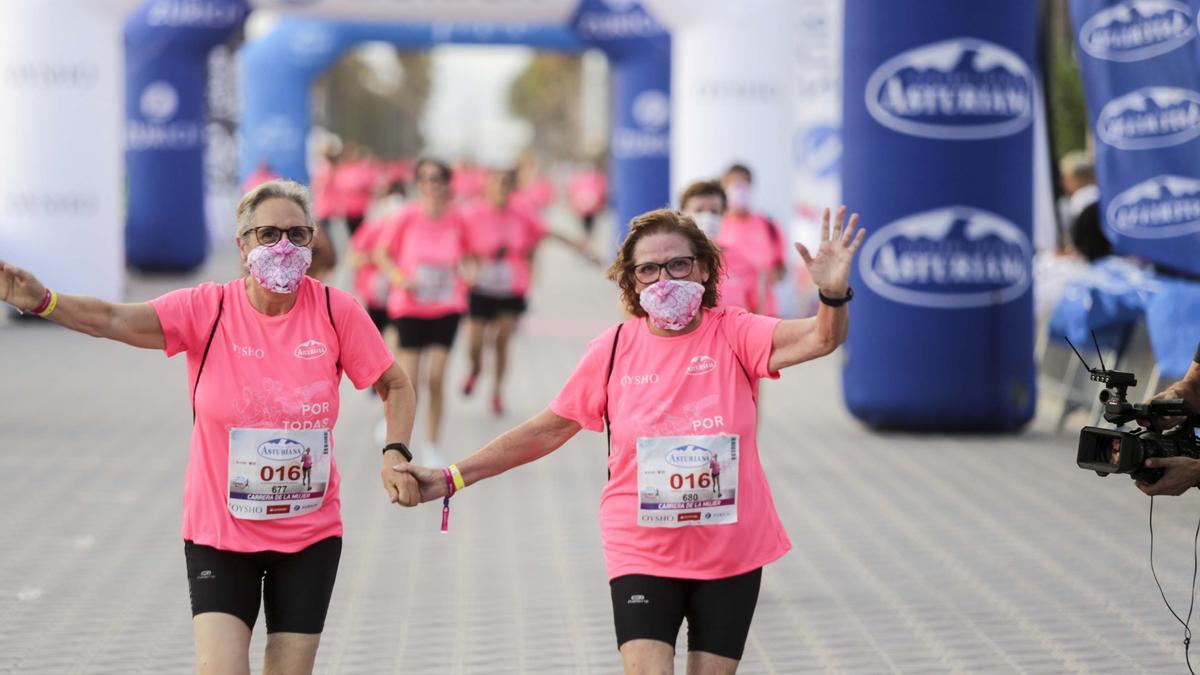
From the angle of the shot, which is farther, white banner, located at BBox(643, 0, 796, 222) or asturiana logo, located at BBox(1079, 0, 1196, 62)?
white banner, located at BBox(643, 0, 796, 222)

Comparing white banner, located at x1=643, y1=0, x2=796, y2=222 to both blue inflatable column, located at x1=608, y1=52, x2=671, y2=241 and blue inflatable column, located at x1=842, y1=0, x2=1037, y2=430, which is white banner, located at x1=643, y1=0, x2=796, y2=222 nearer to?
blue inflatable column, located at x1=608, y1=52, x2=671, y2=241

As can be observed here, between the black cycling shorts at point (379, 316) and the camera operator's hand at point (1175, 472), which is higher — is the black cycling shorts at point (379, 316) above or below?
below

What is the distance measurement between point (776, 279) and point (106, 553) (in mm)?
3873

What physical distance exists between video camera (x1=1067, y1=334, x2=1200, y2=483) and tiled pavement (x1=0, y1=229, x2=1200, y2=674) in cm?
186

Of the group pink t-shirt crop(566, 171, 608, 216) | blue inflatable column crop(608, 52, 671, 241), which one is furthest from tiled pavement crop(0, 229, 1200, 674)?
pink t-shirt crop(566, 171, 608, 216)

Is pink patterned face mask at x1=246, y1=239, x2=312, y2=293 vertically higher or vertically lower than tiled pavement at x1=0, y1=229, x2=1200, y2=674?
higher

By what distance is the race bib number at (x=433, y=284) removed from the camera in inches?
399

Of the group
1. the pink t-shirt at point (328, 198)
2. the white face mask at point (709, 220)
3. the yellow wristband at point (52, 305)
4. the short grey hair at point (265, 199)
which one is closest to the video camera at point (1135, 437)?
the short grey hair at point (265, 199)

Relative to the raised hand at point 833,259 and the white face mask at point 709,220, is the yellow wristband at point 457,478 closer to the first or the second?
the raised hand at point 833,259

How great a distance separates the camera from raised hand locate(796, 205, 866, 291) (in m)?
3.97

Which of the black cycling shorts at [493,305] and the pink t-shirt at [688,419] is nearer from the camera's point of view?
the pink t-shirt at [688,419]

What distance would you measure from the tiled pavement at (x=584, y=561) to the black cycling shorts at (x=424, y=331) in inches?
31.5

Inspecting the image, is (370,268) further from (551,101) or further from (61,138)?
(551,101)

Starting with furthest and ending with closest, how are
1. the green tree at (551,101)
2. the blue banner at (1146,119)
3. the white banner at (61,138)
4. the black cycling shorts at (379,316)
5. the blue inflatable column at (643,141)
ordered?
the green tree at (551,101)
the blue inflatable column at (643,141)
the white banner at (61,138)
the black cycling shorts at (379,316)
the blue banner at (1146,119)
